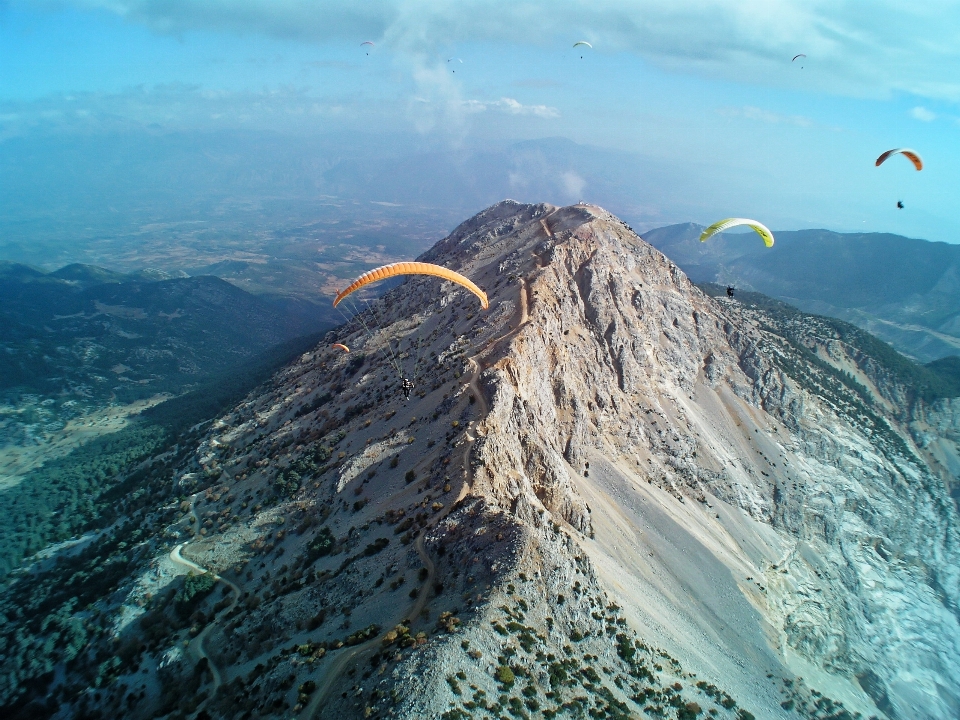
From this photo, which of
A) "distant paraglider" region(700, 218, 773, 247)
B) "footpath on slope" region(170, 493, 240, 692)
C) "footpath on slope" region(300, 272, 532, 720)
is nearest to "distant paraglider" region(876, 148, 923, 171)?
"distant paraglider" region(700, 218, 773, 247)

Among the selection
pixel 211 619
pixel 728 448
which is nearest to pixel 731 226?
pixel 728 448

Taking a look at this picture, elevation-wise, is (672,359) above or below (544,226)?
below

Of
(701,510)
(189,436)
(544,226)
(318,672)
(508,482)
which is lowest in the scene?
(189,436)

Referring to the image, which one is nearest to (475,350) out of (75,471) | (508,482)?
(508,482)

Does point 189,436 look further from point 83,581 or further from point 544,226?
point 544,226

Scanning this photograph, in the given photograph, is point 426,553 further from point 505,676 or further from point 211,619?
point 211,619

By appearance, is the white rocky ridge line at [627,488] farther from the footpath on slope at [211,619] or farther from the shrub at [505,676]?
the footpath on slope at [211,619]
